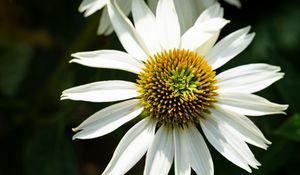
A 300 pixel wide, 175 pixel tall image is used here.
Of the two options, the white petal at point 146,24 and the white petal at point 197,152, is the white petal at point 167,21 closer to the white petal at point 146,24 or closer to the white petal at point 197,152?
the white petal at point 146,24

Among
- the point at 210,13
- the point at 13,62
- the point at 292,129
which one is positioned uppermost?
the point at 13,62

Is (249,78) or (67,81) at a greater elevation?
(67,81)

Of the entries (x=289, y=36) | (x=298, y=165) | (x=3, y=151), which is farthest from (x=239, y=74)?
(x=3, y=151)

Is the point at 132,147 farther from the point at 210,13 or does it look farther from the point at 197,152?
the point at 210,13

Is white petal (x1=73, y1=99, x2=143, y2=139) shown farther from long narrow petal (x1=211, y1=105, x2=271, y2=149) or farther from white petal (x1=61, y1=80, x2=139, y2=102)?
long narrow petal (x1=211, y1=105, x2=271, y2=149)

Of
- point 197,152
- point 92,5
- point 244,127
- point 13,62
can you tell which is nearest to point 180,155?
point 197,152

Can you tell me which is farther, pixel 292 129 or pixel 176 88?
pixel 292 129
